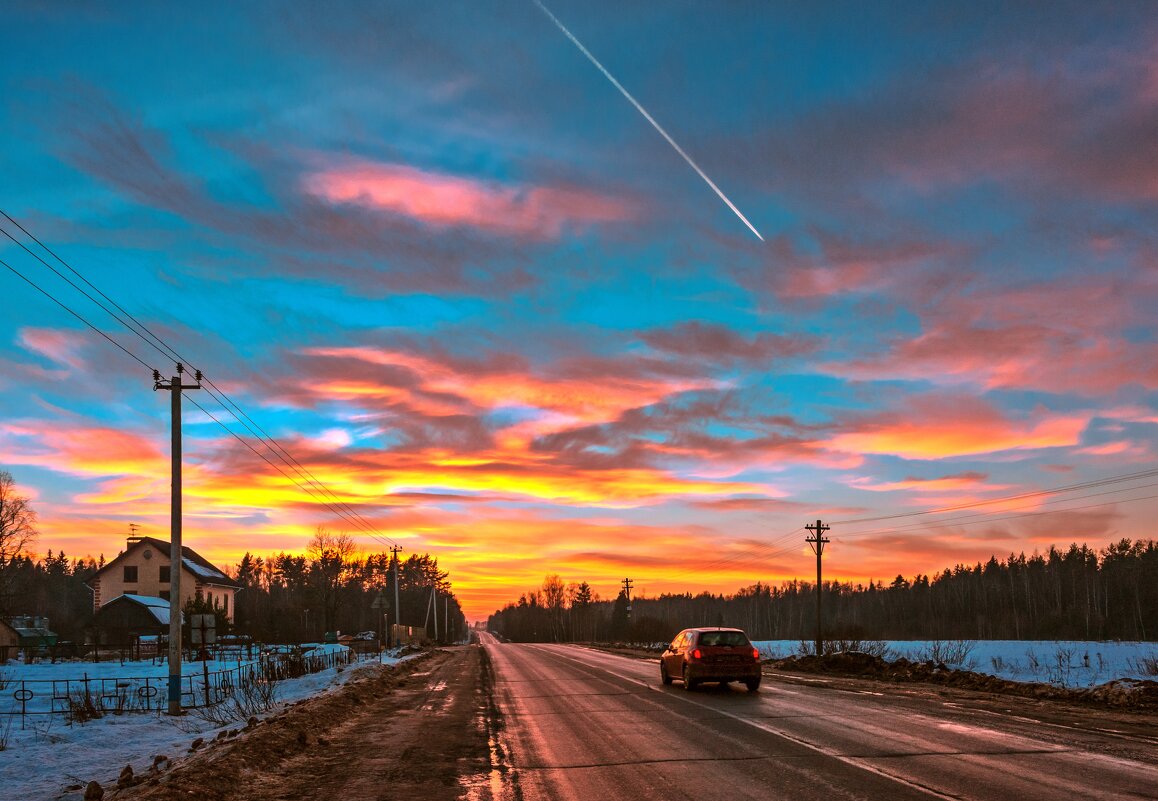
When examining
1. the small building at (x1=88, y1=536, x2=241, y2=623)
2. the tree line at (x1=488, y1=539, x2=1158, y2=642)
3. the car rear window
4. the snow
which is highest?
the car rear window

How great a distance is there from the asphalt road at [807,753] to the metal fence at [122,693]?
12784 millimetres

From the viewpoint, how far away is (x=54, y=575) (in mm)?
197625

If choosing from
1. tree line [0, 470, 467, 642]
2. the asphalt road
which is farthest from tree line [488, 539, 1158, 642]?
the asphalt road

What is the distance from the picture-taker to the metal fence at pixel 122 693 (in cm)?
2509

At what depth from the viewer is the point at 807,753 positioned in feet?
38.9

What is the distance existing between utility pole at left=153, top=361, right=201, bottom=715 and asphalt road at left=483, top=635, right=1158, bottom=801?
9.59 m

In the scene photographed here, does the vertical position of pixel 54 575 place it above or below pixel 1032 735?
below

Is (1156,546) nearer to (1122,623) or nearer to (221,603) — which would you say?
(1122,623)

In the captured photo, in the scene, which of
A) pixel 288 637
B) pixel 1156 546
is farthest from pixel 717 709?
Result: pixel 1156 546

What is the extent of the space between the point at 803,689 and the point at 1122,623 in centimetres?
12311

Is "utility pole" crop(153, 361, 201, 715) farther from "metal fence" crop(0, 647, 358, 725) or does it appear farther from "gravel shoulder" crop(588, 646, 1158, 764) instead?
"gravel shoulder" crop(588, 646, 1158, 764)

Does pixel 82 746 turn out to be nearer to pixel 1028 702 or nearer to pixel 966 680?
pixel 1028 702

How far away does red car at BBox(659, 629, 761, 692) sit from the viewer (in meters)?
23.5


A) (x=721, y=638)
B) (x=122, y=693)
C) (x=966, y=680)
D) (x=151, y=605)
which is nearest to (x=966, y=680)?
(x=966, y=680)
